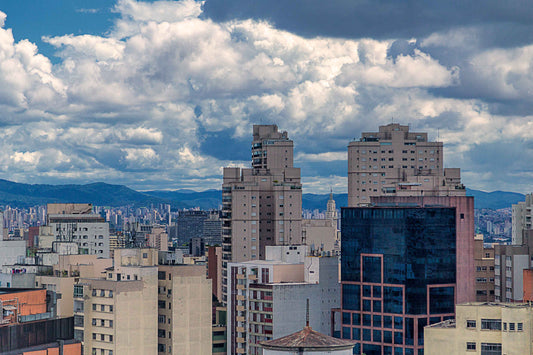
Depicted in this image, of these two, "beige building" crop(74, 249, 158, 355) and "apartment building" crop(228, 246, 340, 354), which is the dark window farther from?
"apartment building" crop(228, 246, 340, 354)

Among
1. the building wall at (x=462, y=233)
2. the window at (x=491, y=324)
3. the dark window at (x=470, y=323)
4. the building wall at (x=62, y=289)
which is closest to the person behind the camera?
the window at (x=491, y=324)

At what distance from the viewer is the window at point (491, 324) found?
70.8m

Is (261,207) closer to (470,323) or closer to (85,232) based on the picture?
(85,232)

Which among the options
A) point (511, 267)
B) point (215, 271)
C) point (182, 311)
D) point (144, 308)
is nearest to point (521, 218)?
point (511, 267)

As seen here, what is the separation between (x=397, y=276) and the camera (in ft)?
338

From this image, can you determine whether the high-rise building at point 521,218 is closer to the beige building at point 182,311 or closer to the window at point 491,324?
the beige building at point 182,311

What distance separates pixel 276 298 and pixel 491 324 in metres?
37.5

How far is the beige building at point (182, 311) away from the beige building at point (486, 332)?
27.0 meters

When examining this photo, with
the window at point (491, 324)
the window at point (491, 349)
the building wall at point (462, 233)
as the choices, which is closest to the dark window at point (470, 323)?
the window at point (491, 324)

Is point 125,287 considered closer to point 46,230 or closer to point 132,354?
point 132,354

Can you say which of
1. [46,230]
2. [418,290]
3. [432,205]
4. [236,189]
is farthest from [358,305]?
[46,230]

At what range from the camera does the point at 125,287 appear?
290 ft

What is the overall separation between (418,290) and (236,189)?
48560 mm

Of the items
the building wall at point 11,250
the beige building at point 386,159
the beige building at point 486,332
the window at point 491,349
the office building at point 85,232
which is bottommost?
the window at point 491,349
